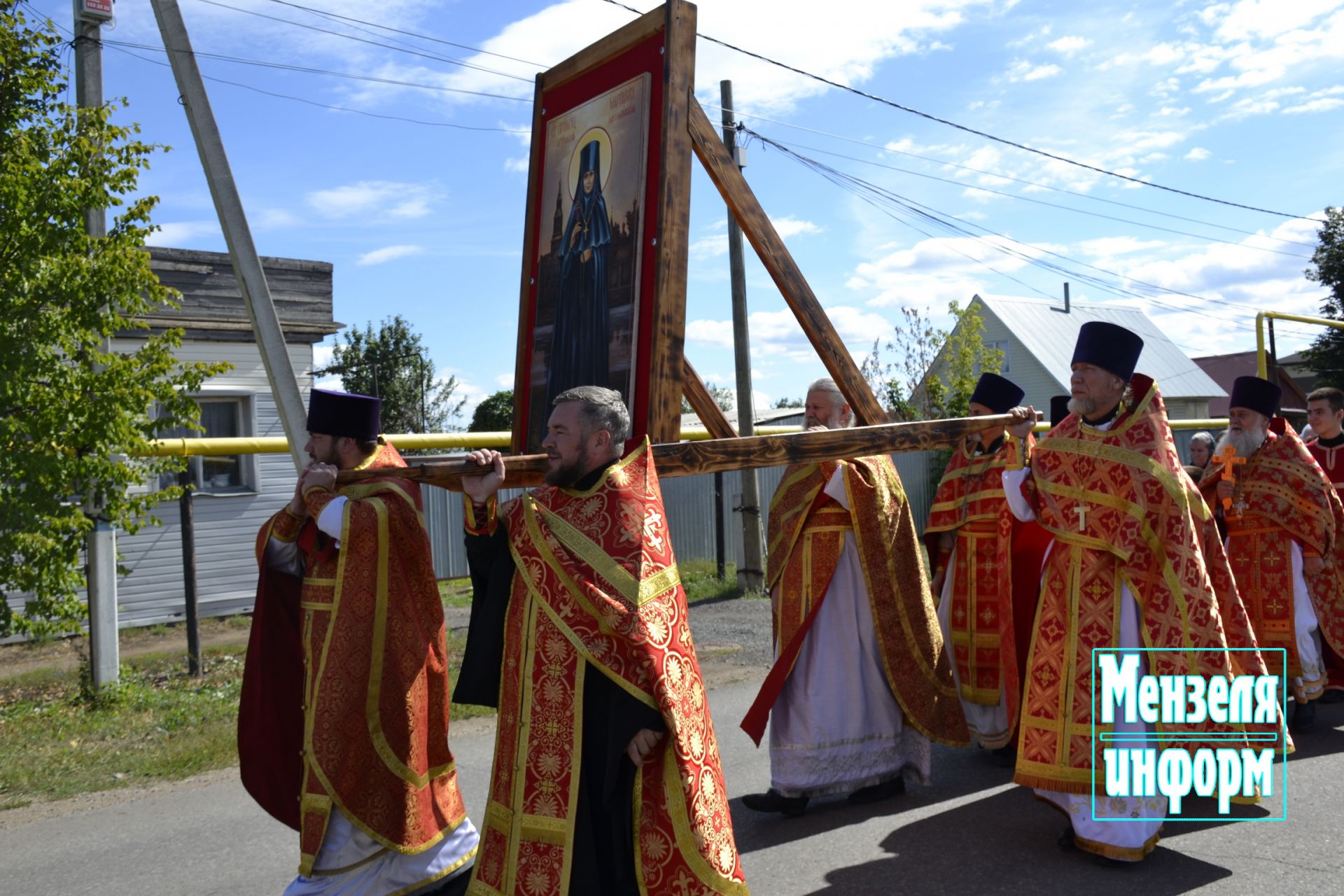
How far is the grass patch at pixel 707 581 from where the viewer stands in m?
13.3

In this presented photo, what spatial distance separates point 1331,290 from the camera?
3812 cm

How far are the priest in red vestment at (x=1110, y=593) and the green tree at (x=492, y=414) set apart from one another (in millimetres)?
23040

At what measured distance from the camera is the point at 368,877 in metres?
4.09

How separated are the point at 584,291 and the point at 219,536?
981 cm

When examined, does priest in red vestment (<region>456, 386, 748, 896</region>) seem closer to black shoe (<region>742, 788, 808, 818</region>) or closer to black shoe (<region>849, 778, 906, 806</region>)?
black shoe (<region>742, 788, 808, 818</region>)

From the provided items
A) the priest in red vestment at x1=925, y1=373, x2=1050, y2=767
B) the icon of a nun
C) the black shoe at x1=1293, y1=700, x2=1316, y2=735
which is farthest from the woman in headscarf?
Result: the icon of a nun

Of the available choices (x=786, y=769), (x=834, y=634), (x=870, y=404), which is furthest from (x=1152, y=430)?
(x=786, y=769)

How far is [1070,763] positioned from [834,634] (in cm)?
136

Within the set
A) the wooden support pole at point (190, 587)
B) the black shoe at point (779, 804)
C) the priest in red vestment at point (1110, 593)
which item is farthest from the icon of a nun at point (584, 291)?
the wooden support pole at point (190, 587)

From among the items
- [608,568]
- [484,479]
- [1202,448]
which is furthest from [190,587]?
[1202,448]

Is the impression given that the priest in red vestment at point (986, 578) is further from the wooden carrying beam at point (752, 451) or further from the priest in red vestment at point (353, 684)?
the priest in red vestment at point (353, 684)

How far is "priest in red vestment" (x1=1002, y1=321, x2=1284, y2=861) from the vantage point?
4.56 metres

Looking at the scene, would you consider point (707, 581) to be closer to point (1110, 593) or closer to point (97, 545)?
point (97, 545)

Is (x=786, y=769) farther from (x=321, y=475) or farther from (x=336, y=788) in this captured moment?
(x=321, y=475)
